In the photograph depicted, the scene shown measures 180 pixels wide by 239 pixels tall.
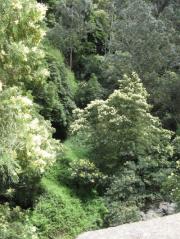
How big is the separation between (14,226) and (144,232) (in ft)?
25.4

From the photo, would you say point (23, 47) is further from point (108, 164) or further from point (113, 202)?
point (108, 164)

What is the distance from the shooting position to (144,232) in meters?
3.95

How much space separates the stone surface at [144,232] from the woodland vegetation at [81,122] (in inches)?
150

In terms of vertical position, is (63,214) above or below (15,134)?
above

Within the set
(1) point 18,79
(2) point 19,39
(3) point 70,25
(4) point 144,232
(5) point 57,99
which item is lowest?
(4) point 144,232

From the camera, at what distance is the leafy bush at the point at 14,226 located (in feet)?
34.9

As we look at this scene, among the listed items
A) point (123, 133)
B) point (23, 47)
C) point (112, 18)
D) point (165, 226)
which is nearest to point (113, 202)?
point (123, 133)

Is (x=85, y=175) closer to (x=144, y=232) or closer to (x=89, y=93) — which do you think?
(x=89, y=93)

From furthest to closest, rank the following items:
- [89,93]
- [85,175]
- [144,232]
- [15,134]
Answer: [89,93]
[85,175]
[15,134]
[144,232]

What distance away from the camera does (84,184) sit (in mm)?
16453

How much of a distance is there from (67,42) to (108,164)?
10.5 meters

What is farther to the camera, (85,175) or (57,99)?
(57,99)

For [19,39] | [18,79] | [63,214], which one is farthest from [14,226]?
[19,39]

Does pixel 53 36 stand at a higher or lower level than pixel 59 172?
higher
